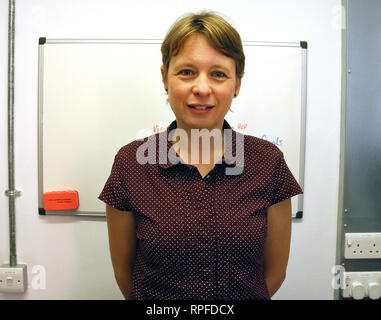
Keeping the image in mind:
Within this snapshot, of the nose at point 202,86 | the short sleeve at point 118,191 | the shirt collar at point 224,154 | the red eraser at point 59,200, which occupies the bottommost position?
the red eraser at point 59,200

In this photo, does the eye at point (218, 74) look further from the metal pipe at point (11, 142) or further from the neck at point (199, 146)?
the metal pipe at point (11, 142)

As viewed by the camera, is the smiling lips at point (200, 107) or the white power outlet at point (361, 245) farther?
the white power outlet at point (361, 245)

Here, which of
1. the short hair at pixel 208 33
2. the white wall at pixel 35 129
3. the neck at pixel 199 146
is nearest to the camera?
the short hair at pixel 208 33

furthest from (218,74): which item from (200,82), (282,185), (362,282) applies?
(362,282)

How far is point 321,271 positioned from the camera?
1.03 m

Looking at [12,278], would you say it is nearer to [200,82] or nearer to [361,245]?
[200,82]

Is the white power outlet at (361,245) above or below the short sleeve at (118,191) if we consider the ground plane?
below

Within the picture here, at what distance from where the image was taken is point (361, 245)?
3.31 feet

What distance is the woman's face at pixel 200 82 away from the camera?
1.91 ft

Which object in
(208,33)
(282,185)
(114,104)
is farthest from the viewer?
(114,104)

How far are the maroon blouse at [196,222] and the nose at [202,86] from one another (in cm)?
18

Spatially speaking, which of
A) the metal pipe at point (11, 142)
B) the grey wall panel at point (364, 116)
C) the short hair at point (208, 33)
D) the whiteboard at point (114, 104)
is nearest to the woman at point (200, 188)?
the short hair at point (208, 33)

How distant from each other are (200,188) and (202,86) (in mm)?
264

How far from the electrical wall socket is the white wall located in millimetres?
32
